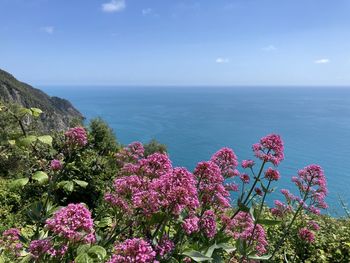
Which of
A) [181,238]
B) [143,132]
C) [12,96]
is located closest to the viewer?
[181,238]

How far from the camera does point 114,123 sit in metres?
154

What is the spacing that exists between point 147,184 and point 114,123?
Answer: 153559 millimetres

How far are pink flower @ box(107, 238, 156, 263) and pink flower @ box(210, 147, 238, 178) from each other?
2331mm

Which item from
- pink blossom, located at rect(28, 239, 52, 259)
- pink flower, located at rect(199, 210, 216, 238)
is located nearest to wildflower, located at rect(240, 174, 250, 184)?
pink flower, located at rect(199, 210, 216, 238)

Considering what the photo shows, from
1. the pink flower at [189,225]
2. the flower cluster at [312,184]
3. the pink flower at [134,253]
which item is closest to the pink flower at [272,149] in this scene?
the flower cluster at [312,184]

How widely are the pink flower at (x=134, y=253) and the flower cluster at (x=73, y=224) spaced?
14.2 inches

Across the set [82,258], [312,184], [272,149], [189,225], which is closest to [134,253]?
[82,258]

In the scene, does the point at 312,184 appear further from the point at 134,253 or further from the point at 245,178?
the point at 134,253

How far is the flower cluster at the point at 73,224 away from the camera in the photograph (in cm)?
231

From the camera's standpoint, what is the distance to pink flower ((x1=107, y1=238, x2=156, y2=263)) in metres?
2.05

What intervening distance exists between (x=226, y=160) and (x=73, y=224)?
256 cm

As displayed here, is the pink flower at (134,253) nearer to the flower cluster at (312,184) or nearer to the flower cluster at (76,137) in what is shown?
the flower cluster at (76,137)

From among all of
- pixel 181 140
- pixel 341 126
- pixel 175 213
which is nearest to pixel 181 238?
pixel 175 213

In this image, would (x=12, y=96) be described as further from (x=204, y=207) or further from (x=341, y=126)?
(x=341, y=126)
